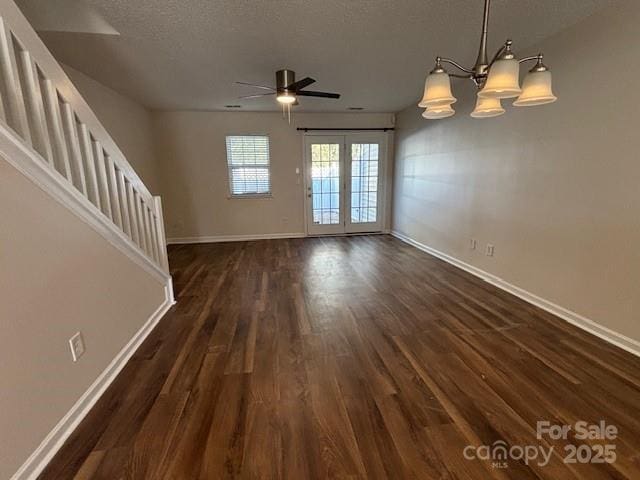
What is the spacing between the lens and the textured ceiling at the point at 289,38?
6.92 ft

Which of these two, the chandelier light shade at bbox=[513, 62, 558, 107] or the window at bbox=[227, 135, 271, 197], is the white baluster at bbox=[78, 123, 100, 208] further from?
the window at bbox=[227, 135, 271, 197]

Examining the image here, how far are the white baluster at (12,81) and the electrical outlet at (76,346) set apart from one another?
102cm

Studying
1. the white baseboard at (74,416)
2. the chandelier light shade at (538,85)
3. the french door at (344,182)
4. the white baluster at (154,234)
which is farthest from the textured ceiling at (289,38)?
the white baseboard at (74,416)

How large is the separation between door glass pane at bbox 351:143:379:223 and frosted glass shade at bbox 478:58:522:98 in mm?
4732

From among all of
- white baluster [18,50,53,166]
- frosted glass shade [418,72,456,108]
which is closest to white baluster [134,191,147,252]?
white baluster [18,50,53,166]

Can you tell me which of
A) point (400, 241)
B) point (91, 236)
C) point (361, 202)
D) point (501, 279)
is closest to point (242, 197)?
point (361, 202)

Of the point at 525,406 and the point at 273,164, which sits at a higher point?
the point at 273,164

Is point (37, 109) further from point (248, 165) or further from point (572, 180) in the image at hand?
point (248, 165)

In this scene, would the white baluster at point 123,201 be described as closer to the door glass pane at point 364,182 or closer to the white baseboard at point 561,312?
the white baseboard at point 561,312

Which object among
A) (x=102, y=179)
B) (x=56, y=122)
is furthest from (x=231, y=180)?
(x=56, y=122)

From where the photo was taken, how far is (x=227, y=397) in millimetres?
1734

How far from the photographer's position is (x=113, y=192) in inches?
84.8

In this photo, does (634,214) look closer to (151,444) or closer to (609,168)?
(609,168)

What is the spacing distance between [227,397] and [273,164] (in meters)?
4.71
